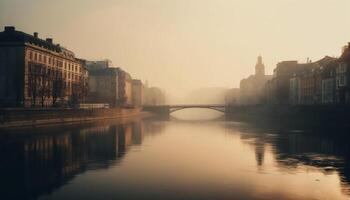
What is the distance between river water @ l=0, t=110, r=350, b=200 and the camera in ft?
85.9

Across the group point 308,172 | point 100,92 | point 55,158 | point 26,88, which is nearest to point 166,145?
point 55,158

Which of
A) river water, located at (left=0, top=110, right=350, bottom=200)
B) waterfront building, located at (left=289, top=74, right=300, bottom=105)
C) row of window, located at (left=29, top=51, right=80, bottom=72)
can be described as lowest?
river water, located at (left=0, top=110, right=350, bottom=200)

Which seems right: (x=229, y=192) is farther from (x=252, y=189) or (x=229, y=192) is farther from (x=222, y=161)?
(x=222, y=161)

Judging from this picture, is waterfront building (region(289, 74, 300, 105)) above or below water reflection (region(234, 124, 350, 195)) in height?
above

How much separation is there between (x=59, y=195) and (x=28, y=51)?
79.6 meters

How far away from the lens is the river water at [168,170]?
1031 inches

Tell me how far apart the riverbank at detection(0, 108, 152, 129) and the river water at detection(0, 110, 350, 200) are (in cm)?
1227

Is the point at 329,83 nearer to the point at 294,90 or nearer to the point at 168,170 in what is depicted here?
the point at 294,90

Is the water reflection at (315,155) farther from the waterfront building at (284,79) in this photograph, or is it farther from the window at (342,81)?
the waterfront building at (284,79)

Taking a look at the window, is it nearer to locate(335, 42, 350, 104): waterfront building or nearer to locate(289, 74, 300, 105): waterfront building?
locate(335, 42, 350, 104): waterfront building

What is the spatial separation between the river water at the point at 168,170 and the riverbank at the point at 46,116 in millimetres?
12269

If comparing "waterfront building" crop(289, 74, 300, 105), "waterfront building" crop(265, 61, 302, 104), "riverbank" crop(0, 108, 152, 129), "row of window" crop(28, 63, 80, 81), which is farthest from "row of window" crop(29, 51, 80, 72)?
"waterfront building" crop(265, 61, 302, 104)

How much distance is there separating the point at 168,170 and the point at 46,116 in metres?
49.4

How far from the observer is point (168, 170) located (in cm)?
3475
